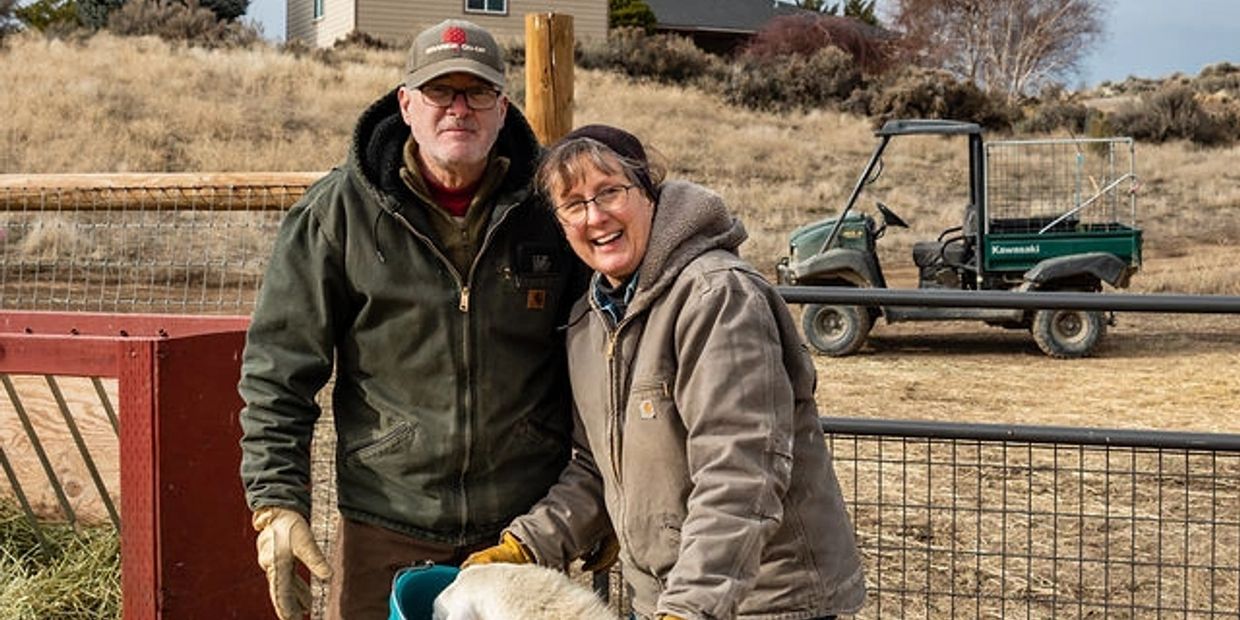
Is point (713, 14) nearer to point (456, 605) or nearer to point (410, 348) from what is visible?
point (410, 348)

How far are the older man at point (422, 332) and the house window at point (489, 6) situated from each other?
3170 centimetres

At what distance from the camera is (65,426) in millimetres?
5008

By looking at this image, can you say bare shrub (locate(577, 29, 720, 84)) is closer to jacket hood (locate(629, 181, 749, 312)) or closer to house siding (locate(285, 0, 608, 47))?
house siding (locate(285, 0, 608, 47))

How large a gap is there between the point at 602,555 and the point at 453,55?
101 cm

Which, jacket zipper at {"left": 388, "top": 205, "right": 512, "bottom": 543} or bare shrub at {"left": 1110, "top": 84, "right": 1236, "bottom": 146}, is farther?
bare shrub at {"left": 1110, "top": 84, "right": 1236, "bottom": 146}

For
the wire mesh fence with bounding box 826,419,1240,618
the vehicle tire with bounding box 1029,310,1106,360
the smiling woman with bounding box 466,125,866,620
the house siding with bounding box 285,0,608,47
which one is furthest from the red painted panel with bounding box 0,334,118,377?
the house siding with bounding box 285,0,608,47

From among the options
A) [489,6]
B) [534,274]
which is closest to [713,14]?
[489,6]

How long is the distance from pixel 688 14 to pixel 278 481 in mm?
39444

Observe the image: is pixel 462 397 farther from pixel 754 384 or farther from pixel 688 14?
pixel 688 14

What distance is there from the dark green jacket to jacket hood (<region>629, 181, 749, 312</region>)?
1.72 ft

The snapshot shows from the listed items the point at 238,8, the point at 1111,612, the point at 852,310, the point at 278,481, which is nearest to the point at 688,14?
the point at 238,8

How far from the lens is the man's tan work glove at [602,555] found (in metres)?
3.09

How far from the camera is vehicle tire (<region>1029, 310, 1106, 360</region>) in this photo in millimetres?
12836

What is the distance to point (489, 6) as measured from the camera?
112 ft
